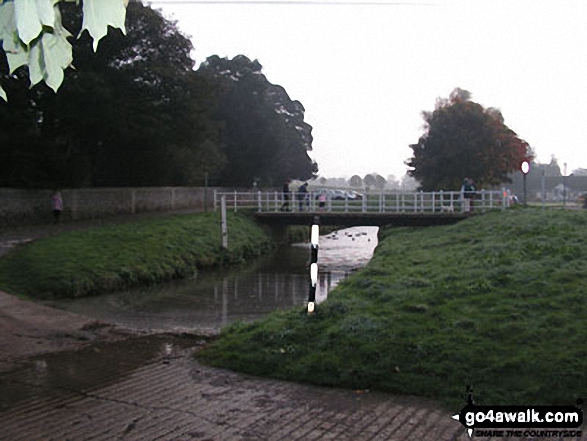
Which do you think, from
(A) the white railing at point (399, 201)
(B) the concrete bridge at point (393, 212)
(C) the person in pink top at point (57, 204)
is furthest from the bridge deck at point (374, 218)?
(C) the person in pink top at point (57, 204)

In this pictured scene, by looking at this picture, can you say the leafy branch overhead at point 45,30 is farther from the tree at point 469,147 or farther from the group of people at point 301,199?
the tree at point 469,147

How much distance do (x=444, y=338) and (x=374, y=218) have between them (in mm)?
18522

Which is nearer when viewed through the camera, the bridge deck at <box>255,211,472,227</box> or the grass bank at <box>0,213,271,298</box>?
the grass bank at <box>0,213,271,298</box>

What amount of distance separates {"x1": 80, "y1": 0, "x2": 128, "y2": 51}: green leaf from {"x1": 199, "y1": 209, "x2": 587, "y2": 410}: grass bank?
3.78 meters

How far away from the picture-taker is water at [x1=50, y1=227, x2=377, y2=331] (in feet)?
33.3

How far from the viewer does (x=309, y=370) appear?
5418 mm

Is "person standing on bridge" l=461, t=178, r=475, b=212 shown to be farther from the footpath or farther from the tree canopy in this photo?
the footpath

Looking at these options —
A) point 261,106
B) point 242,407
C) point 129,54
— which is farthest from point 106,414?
point 261,106

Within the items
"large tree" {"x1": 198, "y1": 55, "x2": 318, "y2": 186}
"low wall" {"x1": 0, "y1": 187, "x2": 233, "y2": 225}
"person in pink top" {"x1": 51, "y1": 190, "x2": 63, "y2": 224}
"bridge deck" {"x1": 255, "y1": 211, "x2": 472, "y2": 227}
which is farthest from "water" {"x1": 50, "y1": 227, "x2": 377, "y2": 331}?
"large tree" {"x1": 198, "y1": 55, "x2": 318, "y2": 186}

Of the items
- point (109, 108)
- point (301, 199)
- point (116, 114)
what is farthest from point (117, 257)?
point (301, 199)

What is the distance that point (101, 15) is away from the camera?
74.4 inches

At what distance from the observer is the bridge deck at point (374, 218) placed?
23203mm

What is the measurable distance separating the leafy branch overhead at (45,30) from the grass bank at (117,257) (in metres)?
10.0

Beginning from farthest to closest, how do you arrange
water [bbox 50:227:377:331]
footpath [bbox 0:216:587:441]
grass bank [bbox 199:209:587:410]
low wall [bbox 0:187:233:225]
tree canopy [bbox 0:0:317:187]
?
tree canopy [bbox 0:0:317:187]
low wall [bbox 0:187:233:225]
water [bbox 50:227:377:331]
grass bank [bbox 199:209:587:410]
footpath [bbox 0:216:587:441]
